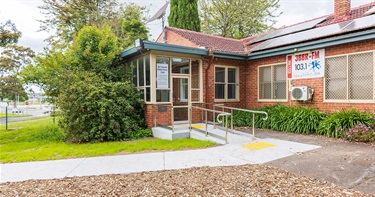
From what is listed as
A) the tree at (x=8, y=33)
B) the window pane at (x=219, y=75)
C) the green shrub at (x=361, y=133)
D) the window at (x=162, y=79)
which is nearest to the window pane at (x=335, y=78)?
the green shrub at (x=361, y=133)

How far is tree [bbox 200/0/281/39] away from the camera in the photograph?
2370 centimetres

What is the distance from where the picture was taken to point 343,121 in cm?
707

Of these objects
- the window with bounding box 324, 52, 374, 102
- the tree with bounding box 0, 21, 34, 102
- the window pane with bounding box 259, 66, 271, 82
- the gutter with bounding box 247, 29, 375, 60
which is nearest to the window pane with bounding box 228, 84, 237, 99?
the window pane with bounding box 259, 66, 271, 82

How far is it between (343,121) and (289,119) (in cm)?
183

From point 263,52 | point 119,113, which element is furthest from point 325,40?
point 119,113

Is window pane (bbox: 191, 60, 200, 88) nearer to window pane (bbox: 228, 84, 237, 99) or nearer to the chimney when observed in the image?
window pane (bbox: 228, 84, 237, 99)

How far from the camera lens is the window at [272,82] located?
9891 millimetres

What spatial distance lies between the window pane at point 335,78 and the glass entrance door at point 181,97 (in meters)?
5.44

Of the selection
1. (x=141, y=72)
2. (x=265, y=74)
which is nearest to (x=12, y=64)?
(x=141, y=72)

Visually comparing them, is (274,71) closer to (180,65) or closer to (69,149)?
(180,65)

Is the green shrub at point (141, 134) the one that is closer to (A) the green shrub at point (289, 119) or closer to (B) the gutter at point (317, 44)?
(A) the green shrub at point (289, 119)

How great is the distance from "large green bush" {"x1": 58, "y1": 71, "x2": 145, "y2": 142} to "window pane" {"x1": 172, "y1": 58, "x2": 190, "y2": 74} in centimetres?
242

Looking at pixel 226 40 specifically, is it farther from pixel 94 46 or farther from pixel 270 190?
pixel 270 190

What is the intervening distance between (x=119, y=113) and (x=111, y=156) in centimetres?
256
